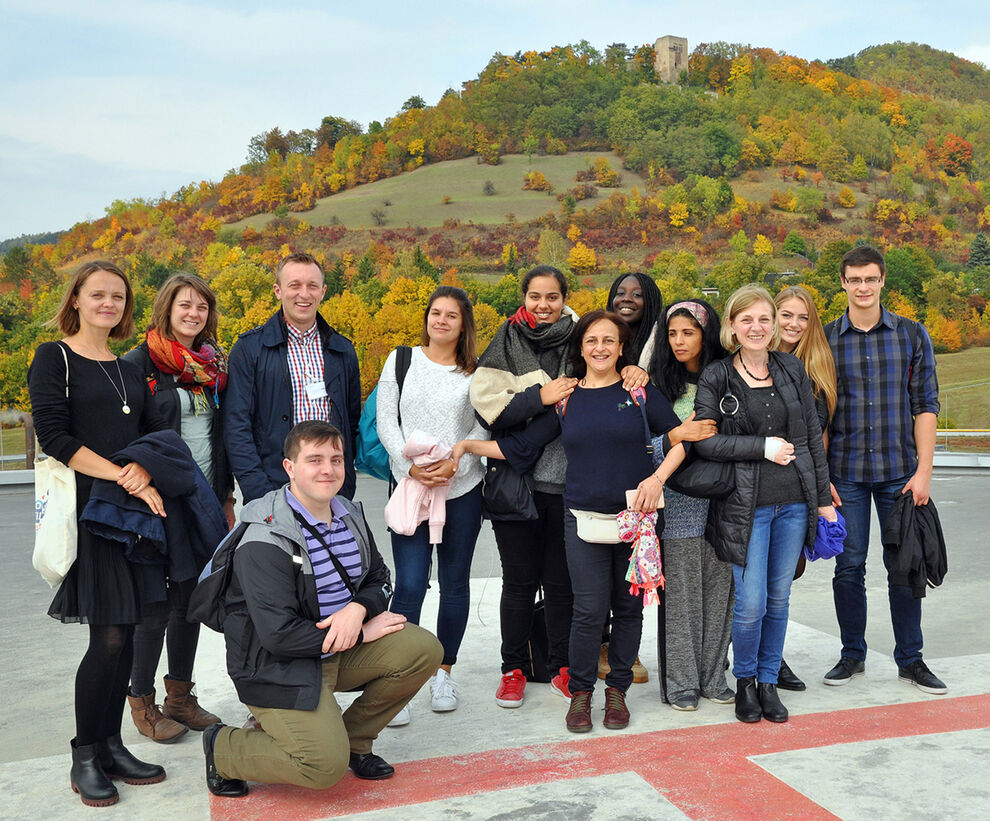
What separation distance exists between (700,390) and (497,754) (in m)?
1.65

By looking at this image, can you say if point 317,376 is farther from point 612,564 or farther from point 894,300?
point 894,300

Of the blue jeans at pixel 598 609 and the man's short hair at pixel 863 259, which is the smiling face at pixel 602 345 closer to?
the blue jeans at pixel 598 609

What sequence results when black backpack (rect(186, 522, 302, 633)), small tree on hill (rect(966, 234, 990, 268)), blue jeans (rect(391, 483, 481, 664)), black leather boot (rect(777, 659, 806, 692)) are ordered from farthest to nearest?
1. small tree on hill (rect(966, 234, 990, 268))
2. black leather boot (rect(777, 659, 806, 692))
3. blue jeans (rect(391, 483, 481, 664))
4. black backpack (rect(186, 522, 302, 633))

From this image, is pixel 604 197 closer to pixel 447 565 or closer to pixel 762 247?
pixel 762 247

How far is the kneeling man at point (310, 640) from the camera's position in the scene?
8.94 ft

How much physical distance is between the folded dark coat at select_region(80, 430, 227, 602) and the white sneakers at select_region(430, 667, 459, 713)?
1166mm

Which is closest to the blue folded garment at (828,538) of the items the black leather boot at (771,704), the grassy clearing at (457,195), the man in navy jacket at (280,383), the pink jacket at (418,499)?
the black leather boot at (771,704)

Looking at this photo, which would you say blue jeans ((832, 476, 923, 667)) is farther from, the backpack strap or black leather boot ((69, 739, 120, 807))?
black leather boot ((69, 739, 120, 807))

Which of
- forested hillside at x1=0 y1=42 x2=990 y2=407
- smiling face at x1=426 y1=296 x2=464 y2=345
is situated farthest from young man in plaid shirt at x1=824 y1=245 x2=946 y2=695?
forested hillside at x1=0 y1=42 x2=990 y2=407

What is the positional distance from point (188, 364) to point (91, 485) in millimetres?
648

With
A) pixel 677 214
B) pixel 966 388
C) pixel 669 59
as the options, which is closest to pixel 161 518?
pixel 966 388

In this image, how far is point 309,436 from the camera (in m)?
2.95

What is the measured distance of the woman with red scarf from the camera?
337 centimetres

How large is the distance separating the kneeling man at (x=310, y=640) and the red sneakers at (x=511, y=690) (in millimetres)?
805
